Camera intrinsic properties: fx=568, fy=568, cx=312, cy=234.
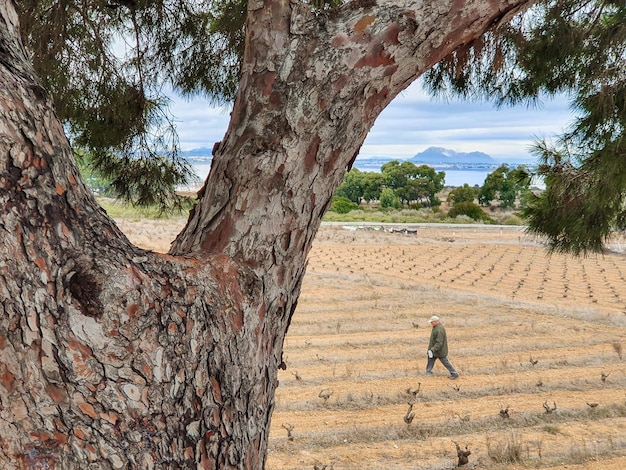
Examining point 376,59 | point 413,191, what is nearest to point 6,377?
point 376,59

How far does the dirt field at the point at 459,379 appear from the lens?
5.89 metres

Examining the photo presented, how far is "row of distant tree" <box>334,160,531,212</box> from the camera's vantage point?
4700 cm

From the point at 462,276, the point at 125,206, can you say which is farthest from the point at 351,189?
the point at 125,206

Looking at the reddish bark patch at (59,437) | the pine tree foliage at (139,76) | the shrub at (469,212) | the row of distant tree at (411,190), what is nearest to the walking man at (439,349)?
the pine tree foliage at (139,76)

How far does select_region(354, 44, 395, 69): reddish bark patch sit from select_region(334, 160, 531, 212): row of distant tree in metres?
42.5

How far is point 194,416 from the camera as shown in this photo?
131 cm

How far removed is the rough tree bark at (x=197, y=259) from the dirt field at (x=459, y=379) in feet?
13.9

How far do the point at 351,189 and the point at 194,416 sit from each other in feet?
184

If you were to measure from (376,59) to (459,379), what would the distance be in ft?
23.9

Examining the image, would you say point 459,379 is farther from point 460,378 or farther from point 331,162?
point 331,162

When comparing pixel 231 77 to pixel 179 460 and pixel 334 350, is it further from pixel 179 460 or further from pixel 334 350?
pixel 334 350

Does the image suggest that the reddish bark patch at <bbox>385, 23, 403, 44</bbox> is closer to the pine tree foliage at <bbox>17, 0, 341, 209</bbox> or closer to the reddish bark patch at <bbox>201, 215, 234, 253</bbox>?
the reddish bark patch at <bbox>201, 215, 234, 253</bbox>

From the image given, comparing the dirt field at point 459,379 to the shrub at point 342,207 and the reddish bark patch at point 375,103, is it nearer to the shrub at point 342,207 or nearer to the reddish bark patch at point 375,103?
the reddish bark patch at point 375,103

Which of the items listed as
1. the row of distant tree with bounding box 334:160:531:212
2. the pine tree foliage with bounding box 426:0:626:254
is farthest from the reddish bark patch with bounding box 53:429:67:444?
the row of distant tree with bounding box 334:160:531:212
